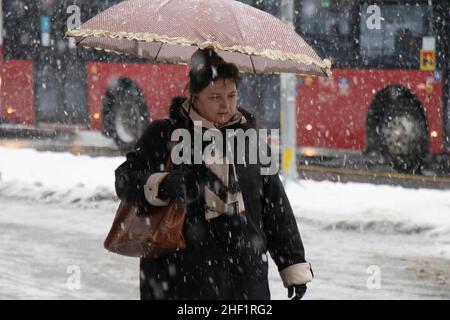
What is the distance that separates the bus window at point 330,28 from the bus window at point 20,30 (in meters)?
6.43

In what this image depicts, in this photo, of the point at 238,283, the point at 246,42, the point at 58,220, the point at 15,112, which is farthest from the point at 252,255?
the point at 15,112

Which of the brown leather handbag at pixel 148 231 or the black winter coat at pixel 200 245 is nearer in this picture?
the brown leather handbag at pixel 148 231

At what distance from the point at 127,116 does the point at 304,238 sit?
987 cm

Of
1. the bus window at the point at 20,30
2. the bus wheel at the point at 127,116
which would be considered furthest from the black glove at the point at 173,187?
the bus window at the point at 20,30

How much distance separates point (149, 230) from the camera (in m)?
4.48

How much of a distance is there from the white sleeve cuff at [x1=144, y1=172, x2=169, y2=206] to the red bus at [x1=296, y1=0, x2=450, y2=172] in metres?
12.6

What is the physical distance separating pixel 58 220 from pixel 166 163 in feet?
25.9

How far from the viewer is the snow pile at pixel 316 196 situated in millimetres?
11758

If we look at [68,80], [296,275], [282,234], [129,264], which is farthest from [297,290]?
[68,80]

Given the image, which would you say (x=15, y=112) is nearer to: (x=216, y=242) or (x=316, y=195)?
(x=316, y=195)

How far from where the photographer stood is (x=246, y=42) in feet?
16.1

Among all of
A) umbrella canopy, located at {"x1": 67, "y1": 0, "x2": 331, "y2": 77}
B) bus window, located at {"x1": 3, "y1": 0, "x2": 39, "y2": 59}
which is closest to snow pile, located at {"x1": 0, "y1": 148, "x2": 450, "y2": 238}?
bus window, located at {"x1": 3, "y1": 0, "x2": 39, "y2": 59}

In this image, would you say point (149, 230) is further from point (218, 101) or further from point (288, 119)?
point (288, 119)

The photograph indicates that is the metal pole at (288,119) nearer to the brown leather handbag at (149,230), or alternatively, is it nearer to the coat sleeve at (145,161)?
the coat sleeve at (145,161)
